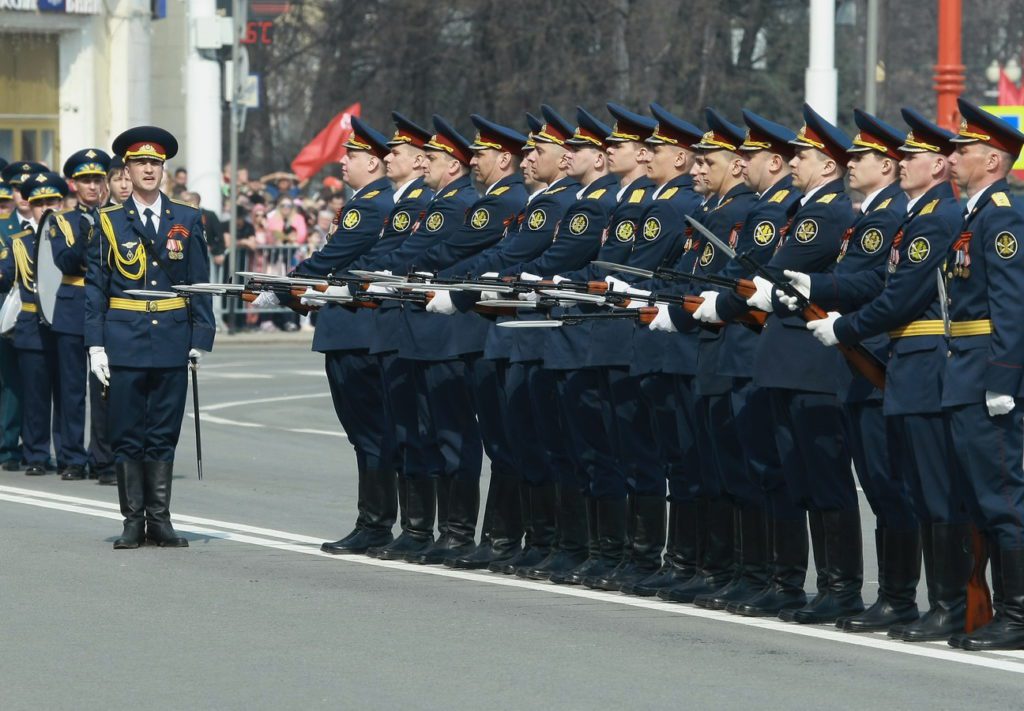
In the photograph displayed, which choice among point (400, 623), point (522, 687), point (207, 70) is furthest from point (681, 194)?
point (207, 70)

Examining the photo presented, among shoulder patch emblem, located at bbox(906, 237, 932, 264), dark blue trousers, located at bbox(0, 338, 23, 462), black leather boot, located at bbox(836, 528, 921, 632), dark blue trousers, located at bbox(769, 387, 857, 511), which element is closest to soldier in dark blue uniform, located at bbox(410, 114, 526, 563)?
dark blue trousers, located at bbox(769, 387, 857, 511)

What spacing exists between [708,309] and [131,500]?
3.70m

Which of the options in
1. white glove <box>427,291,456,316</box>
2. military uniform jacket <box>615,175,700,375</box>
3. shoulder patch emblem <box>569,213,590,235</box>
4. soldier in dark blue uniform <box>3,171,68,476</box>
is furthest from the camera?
soldier in dark blue uniform <box>3,171,68,476</box>

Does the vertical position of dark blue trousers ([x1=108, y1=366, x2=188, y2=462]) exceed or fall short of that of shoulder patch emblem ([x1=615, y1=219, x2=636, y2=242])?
it falls short

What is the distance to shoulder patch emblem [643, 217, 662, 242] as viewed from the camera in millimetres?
10656

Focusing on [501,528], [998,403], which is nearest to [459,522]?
[501,528]

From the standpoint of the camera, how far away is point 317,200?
34.8m

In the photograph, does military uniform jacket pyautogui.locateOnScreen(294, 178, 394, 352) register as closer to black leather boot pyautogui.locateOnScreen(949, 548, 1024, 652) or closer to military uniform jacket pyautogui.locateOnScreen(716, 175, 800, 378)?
military uniform jacket pyautogui.locateOnScreen(716, 175, 800, 378)

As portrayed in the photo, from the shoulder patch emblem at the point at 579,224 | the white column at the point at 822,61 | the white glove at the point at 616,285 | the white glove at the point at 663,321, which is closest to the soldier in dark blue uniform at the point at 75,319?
the shoulder patch emblem at the point at 579,224

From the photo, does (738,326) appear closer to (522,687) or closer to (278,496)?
A: (522,687)

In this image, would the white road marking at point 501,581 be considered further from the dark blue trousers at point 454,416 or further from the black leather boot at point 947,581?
the dark blue trousers at point 454,416

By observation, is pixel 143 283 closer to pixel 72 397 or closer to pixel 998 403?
pixel 72 397

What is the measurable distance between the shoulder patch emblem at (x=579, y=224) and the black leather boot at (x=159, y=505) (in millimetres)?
2665

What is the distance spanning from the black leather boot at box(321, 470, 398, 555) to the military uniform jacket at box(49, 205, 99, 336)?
3.77 m
